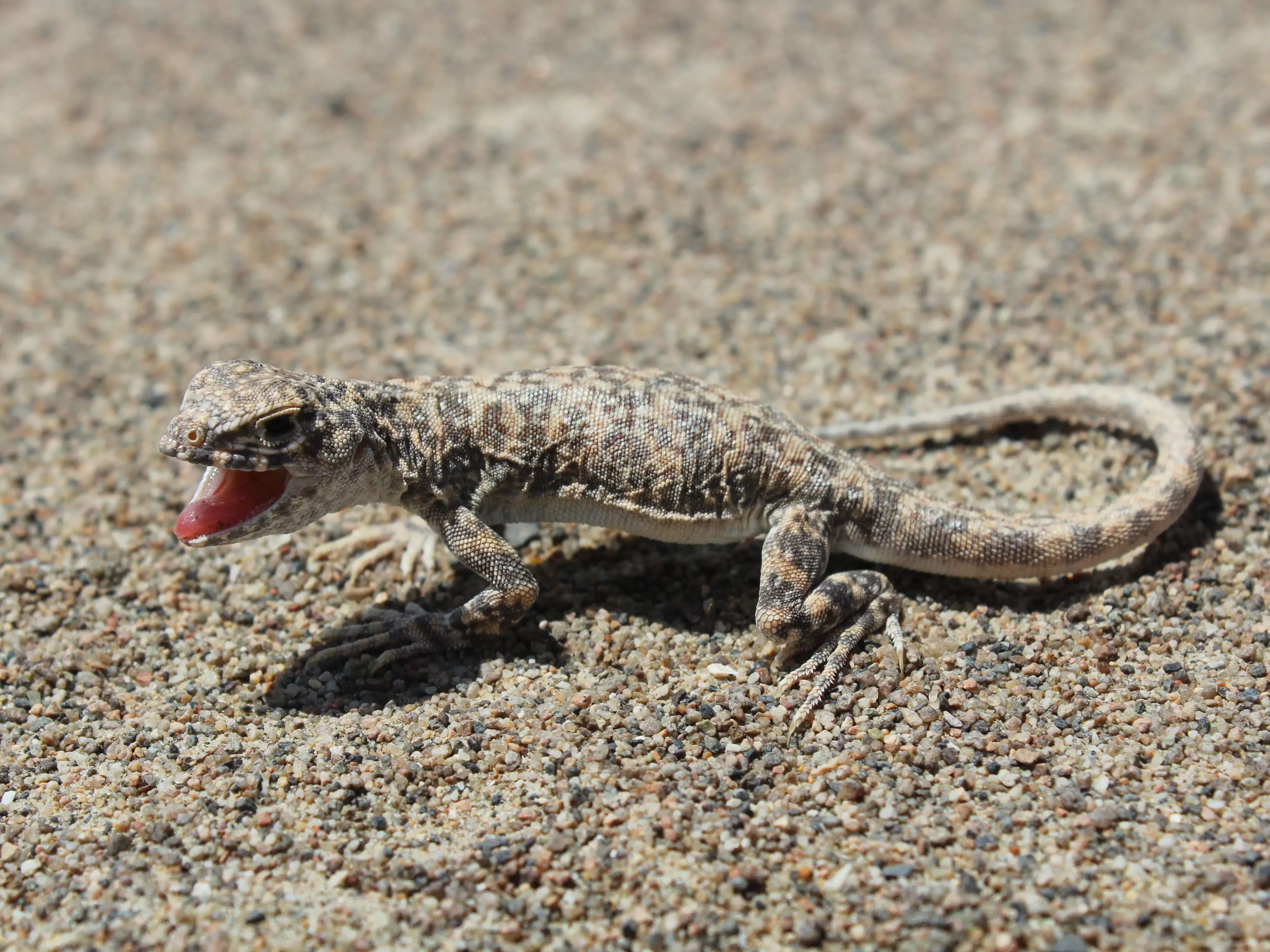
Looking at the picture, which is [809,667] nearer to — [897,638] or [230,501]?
[897,638]

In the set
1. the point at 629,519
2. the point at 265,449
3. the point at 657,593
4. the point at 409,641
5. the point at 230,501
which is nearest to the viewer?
the point at 265,449

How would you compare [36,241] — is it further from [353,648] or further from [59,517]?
[353,648]

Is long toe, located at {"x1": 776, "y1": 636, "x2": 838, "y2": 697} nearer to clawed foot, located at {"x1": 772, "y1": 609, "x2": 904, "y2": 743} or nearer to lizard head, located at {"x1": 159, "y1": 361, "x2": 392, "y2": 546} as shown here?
clawed foot, located at {"x1": 772, "y1": 609, "x2": 904, "y2": 743}

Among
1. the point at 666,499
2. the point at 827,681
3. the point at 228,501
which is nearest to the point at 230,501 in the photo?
the point at 228,501

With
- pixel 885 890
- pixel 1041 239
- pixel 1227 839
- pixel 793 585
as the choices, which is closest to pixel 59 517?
pixel 793 585

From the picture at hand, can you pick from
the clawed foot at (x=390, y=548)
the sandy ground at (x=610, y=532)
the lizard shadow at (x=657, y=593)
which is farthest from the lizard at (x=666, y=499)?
the clawed foot at (x=390, y=548)
